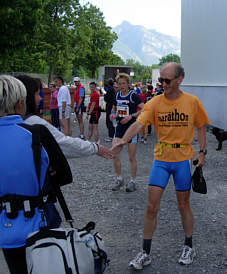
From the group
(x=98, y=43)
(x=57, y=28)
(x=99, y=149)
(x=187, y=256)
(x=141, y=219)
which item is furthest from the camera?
(x=98, y=43)

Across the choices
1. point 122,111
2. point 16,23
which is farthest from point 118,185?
point 16,23

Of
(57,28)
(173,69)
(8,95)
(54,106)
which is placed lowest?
(54,106)

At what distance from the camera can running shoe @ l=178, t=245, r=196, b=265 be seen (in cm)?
375

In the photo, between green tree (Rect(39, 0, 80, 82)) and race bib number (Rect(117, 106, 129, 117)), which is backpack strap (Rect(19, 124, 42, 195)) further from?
green tree (Rect(39, 0, 80, 82))

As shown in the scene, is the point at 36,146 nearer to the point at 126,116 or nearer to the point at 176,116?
the point at 176,116

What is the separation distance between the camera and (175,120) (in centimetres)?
358

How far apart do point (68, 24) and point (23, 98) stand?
29200mm

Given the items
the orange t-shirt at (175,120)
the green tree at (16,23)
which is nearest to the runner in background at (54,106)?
the green tree at (16,23)

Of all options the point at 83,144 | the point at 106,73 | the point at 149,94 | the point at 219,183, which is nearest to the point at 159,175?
the point at 83,144

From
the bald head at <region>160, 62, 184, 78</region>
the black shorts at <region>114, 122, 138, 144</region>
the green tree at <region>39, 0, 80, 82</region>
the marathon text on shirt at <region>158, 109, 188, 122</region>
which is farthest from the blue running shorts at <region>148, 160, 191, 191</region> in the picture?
the green tree at <region>39, 0, 80, 82</region>

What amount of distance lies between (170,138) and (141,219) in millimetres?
1771

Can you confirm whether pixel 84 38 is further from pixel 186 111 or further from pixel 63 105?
pixel 186 111

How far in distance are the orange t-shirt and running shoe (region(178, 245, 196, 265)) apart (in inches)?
39.0

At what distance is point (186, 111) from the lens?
11.7 feet
